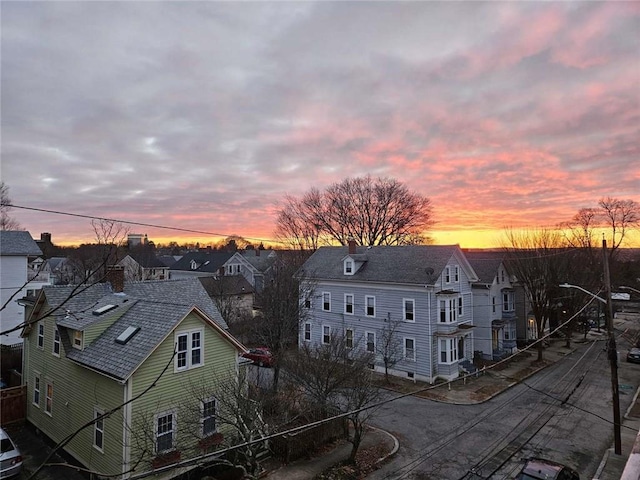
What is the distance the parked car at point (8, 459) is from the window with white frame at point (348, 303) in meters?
22.0

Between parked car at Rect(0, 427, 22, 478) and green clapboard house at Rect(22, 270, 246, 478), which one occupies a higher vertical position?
green clapboard house at Rect(22, 270, 246, 478)

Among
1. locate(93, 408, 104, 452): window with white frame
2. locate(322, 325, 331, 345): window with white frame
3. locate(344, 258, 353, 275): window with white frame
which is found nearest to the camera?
locate(93, 408, 104, 452): window with white frame

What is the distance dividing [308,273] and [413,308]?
34.9 feet

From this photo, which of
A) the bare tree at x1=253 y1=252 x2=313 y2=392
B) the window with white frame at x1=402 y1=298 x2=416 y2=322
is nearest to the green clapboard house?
the bare tree at x1=253 y1=252 x2=313 y2=392

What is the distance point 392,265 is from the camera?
30.4 meters

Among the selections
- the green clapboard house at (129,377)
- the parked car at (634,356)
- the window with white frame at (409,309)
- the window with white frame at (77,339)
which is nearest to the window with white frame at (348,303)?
the window with white frame at (409,309)

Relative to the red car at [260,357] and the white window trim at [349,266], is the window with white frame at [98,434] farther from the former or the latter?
the white window trim at [349,266]

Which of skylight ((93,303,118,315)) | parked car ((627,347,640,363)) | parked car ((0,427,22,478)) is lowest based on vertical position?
parked car ((627,347,640,363))

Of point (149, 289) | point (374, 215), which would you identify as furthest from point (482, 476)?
point (374, 215)

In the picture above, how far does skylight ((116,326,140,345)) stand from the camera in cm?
1500

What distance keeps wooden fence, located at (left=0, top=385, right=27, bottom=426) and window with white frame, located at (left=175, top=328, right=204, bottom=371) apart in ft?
35.2

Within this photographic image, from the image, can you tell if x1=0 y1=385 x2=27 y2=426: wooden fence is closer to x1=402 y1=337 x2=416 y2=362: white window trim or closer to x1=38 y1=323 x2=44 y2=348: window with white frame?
x1=38 y1=323 x2=44 y2=348: window with white frame

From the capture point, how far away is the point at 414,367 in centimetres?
2772

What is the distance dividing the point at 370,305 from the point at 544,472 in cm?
1808
